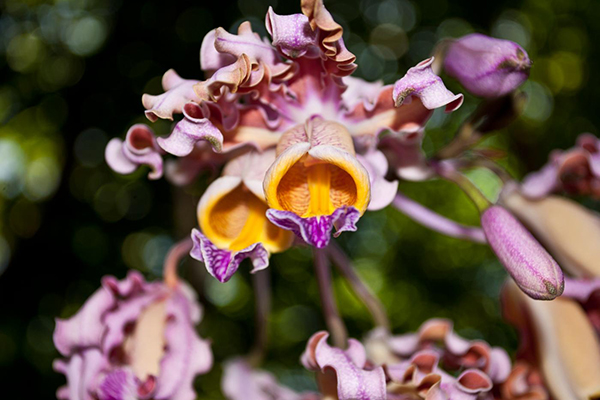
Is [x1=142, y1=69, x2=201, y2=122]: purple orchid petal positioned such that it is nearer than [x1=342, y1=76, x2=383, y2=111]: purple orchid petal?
Yes

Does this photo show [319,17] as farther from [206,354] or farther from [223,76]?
[206,354]

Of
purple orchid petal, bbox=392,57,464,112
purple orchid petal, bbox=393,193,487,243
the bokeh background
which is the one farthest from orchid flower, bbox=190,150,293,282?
the bokeh background

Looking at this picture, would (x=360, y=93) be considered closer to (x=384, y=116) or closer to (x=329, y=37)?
(x=384, y=116)

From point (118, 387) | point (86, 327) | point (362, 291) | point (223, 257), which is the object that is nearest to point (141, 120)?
point (362, 291)

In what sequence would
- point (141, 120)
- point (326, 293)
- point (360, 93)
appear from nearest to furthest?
1. point (360, 93)
2. point (326, 293)
3. point (141, 120)

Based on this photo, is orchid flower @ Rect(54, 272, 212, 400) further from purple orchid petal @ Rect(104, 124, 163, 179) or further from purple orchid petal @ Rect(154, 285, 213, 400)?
purple orchid petal @ Rect(104, 124, 163, 179)

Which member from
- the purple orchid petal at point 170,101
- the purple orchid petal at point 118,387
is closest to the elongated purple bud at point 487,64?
the purple orchid petal at point 170,101
